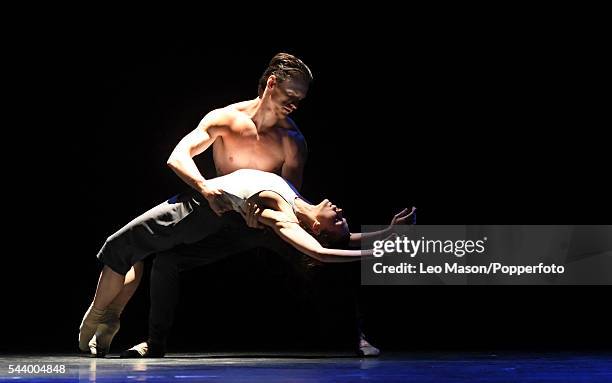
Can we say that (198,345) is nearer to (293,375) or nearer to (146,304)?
(146,304)

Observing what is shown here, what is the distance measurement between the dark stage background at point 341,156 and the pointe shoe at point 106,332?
105 centimetres

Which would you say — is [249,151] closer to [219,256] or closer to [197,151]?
[197,151]

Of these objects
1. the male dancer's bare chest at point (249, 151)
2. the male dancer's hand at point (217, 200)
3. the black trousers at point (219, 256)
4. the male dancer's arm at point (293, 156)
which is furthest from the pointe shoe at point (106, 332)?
the male dancer's arm at point (293, 156)

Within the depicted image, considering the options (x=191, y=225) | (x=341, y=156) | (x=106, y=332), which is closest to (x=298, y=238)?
(x=191, y=225)

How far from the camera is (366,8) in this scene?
4609mm

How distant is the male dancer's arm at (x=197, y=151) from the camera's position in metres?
3.21

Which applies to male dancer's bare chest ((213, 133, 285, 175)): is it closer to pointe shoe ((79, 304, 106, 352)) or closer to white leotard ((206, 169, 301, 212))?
white leotard ((206, 169, 301, 212))

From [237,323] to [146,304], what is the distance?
16.2 inches

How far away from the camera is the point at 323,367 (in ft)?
9.10

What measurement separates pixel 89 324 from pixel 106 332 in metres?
0.07

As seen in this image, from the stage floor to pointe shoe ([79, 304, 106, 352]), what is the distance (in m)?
0.08

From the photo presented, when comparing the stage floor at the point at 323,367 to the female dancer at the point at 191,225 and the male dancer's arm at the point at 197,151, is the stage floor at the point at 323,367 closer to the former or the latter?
the female dancer at the point at 191,225

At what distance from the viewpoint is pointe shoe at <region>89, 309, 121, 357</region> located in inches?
132

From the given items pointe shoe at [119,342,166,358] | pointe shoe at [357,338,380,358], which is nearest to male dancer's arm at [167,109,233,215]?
pointe shoe at [119,342,166,358]
